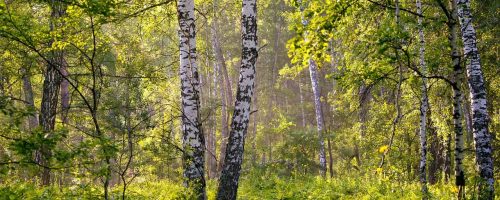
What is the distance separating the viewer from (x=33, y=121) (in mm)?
17219

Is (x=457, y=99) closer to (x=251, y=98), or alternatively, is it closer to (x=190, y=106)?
(x=251, y=98)

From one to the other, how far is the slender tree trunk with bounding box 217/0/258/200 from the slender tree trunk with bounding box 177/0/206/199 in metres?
0.47

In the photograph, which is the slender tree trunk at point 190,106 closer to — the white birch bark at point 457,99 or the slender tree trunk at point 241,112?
the slender tree trunk at point 241,112

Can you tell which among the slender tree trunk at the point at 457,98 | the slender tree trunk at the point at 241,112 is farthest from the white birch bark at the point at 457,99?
the slender tree trunk at the point at 241,112

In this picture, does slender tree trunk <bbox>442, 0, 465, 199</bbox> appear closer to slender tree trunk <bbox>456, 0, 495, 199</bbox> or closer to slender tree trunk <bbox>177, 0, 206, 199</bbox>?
slender tree trunk <bbox>456, 0, 495, 199</bbox>

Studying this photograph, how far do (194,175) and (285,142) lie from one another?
10.2 metres

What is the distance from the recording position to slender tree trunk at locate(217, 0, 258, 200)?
698cm

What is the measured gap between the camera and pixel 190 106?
24.3 ft

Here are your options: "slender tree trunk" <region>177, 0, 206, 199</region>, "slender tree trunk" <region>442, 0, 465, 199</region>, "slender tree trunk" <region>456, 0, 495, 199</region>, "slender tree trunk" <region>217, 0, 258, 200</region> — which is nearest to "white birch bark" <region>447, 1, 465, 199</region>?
"slender tree trunk" <region>442, 0, 465, 199</region>

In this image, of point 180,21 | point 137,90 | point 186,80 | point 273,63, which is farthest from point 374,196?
point 273,63

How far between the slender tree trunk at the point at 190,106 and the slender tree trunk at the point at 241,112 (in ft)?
1.54

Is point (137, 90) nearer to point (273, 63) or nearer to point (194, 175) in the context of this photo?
point (194, 175)

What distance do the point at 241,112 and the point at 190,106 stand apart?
0.98 m

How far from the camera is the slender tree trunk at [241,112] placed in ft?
22.9
